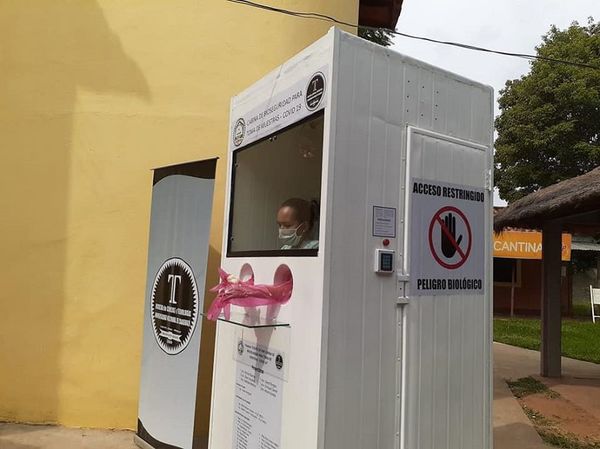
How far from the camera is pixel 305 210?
322cm

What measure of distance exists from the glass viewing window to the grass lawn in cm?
885

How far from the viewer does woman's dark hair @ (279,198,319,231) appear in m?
3.12

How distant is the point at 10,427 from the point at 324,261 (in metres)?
3.87

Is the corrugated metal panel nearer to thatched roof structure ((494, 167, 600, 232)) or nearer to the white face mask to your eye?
the white face mask

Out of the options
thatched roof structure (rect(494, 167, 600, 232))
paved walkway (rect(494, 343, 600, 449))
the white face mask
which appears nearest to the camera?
the white face mask

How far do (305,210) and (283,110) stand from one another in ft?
1.86

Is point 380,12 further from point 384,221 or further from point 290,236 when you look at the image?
point 384,221

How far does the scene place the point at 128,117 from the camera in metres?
5.15

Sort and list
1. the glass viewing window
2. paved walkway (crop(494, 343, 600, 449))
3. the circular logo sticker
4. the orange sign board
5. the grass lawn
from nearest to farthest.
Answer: the circular logo sticker
the glass viewing window
paved walkway (crop(494, 343, 600, 449))
the grass lawn
the orange sign board

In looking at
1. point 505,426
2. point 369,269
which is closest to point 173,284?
point 369,269

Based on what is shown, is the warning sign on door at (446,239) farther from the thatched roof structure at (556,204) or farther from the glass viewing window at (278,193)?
the thatched roof structure at (556,204)

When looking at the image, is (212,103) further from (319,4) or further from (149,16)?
(319,4)

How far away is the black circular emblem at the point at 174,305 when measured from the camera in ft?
13.8

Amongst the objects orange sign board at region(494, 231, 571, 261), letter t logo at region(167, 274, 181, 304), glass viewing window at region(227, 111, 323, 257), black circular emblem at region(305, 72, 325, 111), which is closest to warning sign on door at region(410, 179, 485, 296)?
glass viewing window at region(227, 111, 323, 257)
